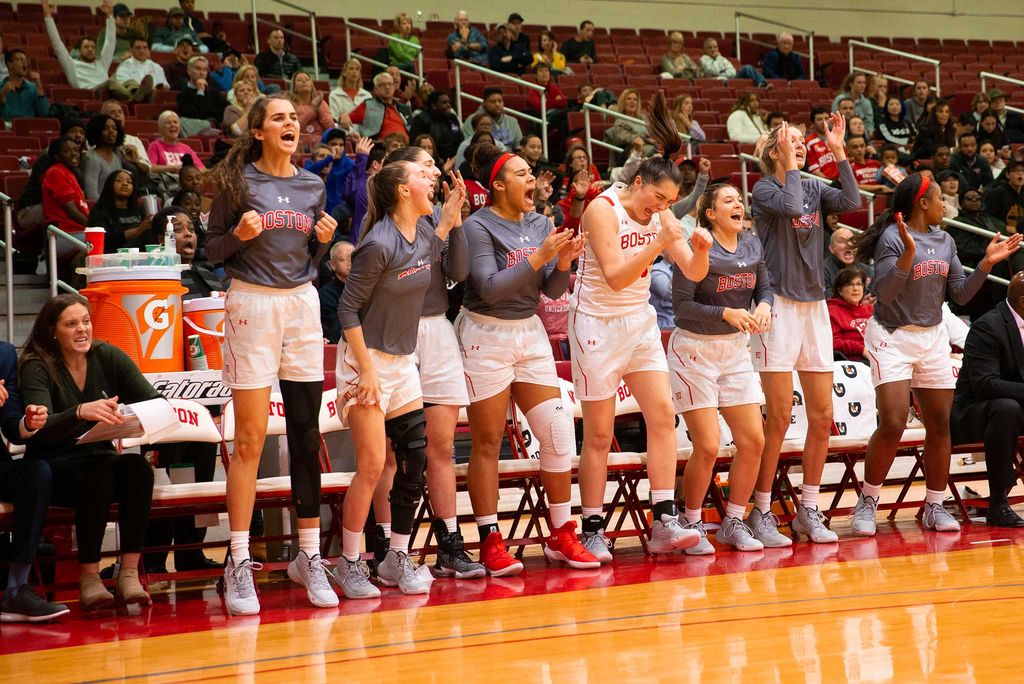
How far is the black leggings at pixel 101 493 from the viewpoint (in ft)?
15.5

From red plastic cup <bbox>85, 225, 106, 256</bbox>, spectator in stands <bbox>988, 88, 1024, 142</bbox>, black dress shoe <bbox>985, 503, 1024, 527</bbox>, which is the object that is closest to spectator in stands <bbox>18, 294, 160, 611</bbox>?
red plastic cup <bbox>85, 225, 106, 256</bbox>

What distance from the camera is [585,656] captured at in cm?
349

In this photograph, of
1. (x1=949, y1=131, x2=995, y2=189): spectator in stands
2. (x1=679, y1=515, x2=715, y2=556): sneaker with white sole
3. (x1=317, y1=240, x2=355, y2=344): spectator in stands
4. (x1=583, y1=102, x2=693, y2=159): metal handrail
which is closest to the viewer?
(x1=679, y1=515, x2=715, y2=556): sneaker with white sole

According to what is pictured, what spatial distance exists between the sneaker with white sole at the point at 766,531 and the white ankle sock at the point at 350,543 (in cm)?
196

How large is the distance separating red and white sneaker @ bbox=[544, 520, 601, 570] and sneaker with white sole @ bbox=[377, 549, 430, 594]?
2.41ft

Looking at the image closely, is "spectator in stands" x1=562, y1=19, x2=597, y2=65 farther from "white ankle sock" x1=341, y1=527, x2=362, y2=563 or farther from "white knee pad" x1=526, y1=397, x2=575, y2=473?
"white ankle sock" x1=341, y1=527, x2=362, y2=563

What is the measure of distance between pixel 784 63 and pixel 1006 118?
3038 mm

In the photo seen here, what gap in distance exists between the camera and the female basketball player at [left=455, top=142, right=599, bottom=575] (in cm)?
518

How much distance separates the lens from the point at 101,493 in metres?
4.72

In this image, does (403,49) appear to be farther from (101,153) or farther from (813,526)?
(813,526)

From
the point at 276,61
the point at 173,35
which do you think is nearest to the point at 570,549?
the point at 276,61

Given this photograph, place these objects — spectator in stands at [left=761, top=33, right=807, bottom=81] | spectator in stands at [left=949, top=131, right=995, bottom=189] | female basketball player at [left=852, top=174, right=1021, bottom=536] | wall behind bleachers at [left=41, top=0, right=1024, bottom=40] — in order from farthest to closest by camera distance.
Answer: spectator in stands at [left=761, top=33, right=807, bottom=81]
wall behind bleachers at [left=41, top=0, right=1024, bottom=40]
spectator in stands at [left=949, top=131, right=995, bottom=189]
female basketball player at [left=852, top=174, right=1021, bottom=536]

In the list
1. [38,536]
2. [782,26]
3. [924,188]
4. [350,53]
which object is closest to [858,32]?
[782,26]

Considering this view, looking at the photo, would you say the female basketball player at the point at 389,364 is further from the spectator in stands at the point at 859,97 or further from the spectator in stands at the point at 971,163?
the spectator in stands at the point at 859,97
